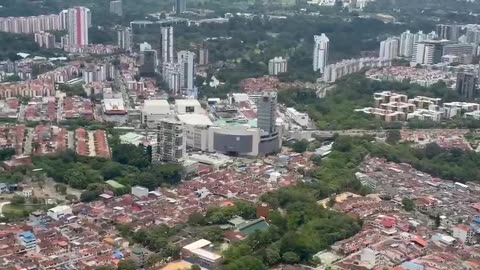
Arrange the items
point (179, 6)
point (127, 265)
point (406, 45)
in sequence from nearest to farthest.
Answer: point (127, 265), point (406, 45), point (179, 6)

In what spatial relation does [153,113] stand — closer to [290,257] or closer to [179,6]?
[290,257]

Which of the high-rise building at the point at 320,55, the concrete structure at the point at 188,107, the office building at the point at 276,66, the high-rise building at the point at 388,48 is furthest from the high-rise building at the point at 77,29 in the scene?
the high-rise building at the point at 388,48

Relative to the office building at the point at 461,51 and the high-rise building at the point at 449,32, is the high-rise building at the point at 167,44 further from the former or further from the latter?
the high-rise building at the point at 449,32

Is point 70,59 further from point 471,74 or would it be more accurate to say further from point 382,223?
point 382,223

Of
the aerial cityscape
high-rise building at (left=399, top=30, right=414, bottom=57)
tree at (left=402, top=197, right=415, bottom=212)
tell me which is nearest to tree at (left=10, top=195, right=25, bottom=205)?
the aerial cityscape

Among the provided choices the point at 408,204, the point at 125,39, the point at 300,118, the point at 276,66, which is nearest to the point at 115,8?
the point at 125,39
